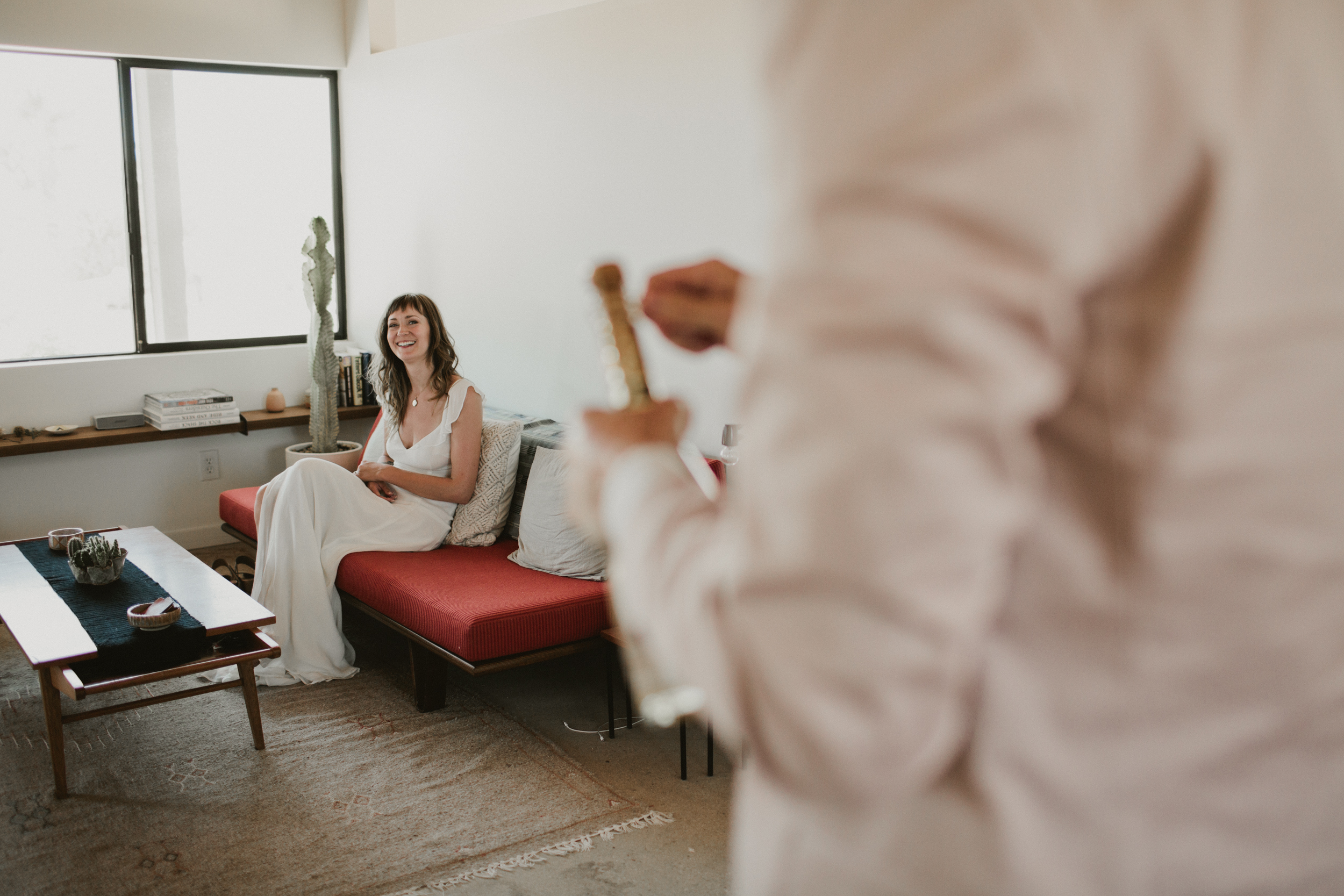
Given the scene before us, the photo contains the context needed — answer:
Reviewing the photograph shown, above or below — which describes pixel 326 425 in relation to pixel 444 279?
below

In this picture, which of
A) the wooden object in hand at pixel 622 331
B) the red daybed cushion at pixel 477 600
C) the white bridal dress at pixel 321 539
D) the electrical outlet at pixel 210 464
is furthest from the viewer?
the electrical outlet at pixel 210 464

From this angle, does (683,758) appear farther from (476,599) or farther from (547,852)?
(476,599)

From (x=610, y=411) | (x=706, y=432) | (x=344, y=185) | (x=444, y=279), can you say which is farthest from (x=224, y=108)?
(x=610, y=411)

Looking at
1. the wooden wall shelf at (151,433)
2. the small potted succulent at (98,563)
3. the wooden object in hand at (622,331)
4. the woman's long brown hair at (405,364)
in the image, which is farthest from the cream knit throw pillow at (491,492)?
the wooden object in hand at (622,331)

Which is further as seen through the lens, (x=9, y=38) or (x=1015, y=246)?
(x=9, y=38)

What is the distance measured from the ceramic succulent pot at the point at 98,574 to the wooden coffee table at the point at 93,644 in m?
0.09

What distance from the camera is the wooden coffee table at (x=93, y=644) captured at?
109 inches

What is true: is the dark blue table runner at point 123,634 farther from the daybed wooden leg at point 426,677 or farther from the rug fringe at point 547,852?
the rug fringe at point 547,852

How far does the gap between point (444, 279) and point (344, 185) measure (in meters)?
1.16

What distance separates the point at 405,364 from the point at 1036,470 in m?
4.08

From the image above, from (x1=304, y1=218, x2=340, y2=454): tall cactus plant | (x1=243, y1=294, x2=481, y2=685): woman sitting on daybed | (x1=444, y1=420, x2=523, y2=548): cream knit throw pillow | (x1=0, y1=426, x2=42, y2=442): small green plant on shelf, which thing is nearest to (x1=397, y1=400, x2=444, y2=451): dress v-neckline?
(x1=243, y1=294, x2=481, y2=685): woman sitting on daybed

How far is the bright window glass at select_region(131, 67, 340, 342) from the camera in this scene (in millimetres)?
5230

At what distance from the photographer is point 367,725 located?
333 centimetres

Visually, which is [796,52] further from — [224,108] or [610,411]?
[224,108]
